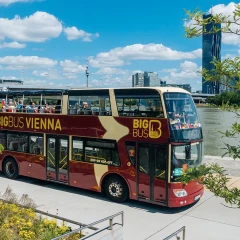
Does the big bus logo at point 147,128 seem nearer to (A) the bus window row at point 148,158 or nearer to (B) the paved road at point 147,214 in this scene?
(A) the bus window row at point 148,158

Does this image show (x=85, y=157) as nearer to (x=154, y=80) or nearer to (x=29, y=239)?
(x=154, y=80)

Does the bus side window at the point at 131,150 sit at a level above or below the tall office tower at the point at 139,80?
below

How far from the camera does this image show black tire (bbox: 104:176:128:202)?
412 inches

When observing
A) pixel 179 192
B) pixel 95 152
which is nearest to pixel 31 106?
pixel 95 152

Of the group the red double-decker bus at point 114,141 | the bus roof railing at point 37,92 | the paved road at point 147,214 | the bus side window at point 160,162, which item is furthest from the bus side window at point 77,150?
the bus side window at point 160,162

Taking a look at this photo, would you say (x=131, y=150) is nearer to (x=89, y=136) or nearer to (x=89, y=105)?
(x=89, y=136)

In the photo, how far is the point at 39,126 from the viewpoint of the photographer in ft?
41.5

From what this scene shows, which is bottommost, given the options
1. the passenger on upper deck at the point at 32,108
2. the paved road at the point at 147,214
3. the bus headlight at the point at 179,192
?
the paved road at the point at 147,214

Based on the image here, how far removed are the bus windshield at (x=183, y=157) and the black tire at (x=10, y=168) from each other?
7101 mm

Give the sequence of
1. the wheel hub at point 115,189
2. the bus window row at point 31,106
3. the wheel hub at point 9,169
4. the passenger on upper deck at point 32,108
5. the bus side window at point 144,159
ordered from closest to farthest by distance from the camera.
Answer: the bus side window at point 144,159 → the wheel hub at point 115,189 → the bus window row at point 31,106 → the passenger on upper deck at point 32,108 → the wheel hub at point 9,169

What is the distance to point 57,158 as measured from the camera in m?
12.0

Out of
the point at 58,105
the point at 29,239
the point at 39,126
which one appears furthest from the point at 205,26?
the point at 39,126

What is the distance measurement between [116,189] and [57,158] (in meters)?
2.65

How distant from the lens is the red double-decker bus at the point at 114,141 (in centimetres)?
950
